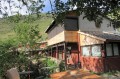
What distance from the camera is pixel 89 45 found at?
84.8 feet

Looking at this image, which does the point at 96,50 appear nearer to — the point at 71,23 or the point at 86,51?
the point at 86,51

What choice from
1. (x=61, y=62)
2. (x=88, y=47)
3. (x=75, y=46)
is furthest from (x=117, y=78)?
(x=75, y=46)

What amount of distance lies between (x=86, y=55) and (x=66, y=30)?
4.05m

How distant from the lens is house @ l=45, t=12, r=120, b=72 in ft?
76.1

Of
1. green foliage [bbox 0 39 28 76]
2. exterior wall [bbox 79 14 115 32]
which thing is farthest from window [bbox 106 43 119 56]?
green foliage [bbox 0 39 28 76]

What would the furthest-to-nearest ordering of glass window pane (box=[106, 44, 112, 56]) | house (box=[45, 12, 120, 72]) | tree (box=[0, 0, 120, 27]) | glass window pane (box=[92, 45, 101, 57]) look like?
1. glass window pane (box=[92, 45, 101, 57])
2. glass window pane (box=[106, 44, 112, 56])
3. house (box=[45, 12, 120, 72])
4. tree (box=[0, 0, 120, 27])

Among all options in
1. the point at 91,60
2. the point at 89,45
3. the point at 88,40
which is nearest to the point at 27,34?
the point at 88,40

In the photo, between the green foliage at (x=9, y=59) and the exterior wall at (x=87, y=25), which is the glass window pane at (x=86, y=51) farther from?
the green foliage at (x=9, y=59)

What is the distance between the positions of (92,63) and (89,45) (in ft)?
7.25

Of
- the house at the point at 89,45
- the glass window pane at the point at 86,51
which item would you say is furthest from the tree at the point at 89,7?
the glass window pane at the point at 86,51

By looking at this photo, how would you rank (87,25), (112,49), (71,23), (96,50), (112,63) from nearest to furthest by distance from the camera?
(112,63) → (112,49) → (96,50) → (71,23) → (87,25)

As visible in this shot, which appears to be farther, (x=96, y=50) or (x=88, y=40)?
(x=88, y=40)

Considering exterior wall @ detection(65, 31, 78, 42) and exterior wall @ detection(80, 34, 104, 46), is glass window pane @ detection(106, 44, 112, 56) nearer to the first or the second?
exterior wall @ detection(80, 34, 104, 46)

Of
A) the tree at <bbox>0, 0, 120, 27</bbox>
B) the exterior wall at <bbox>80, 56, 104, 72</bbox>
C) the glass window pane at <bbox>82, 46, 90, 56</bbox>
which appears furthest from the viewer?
the glass window pane at <bbox>82, 46, 90, 56</bbox>
